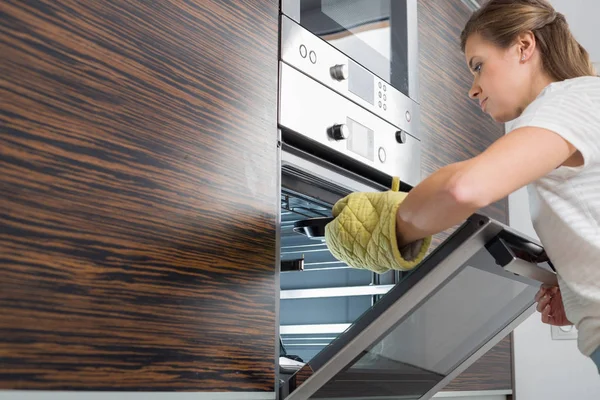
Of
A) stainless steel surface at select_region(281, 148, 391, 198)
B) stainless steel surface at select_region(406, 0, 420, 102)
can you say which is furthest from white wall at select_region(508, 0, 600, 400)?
stainless steel surface at select_region(281, 148, 391, 198)

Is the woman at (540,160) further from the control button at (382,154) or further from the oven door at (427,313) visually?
the control button at (382,154)

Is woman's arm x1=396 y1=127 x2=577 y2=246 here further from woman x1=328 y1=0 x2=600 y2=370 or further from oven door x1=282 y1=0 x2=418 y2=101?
oven door x1=282 y1=0 x2=418 y2=101

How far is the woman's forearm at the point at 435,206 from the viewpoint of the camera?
896 millimetres

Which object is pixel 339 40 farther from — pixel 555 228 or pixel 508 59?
pixel 555 228

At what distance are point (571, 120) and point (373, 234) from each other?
0.95 feet

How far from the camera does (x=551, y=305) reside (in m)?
1.28

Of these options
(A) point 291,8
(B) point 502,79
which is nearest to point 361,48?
(A) point 291,8

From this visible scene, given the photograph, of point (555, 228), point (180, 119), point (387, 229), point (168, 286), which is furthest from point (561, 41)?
point (168, 286)

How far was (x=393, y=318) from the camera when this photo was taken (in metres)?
1.05

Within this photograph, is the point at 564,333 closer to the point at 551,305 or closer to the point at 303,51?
the point at 551,305

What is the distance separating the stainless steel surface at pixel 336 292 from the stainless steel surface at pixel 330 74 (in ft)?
1.20

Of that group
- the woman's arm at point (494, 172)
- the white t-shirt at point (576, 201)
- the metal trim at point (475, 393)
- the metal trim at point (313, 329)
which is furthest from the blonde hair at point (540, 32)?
the metal trim at point (475, 393)

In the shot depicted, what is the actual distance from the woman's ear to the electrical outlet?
4.65 ft

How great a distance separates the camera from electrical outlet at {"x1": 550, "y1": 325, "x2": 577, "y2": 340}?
7.72 ft
